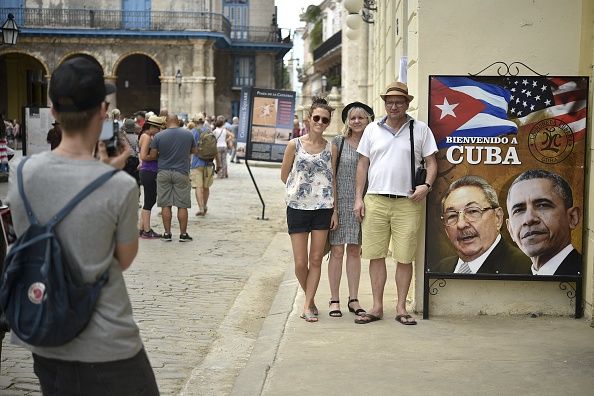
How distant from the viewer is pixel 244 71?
49.5 metres

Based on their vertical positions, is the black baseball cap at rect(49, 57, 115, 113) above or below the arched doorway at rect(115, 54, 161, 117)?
below

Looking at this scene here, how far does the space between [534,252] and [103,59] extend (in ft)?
130

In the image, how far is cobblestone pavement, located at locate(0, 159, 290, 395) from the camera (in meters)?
6.25

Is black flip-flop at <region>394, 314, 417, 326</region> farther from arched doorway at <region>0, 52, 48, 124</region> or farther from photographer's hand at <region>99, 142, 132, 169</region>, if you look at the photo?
arched doorway at <region>0, 52, 48, 124</region>

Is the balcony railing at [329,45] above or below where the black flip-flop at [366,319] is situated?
above

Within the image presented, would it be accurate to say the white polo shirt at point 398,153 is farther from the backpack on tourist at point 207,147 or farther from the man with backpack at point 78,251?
the backpack on tourist at point 207,147

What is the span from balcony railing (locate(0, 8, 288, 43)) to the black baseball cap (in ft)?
137

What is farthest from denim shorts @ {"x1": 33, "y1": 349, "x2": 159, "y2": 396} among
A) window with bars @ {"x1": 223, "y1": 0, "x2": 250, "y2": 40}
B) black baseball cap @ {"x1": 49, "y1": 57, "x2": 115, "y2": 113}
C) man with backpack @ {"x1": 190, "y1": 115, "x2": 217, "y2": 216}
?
window with bars @ {"x1": 223, "y1": 0, "x2": 250, "y2": 40}

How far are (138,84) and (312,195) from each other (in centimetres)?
4234

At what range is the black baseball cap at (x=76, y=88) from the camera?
3.16m

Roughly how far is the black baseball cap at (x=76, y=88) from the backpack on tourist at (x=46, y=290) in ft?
0.90

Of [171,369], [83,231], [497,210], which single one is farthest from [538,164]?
[83,231]

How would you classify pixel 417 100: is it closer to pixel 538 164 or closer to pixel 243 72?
pixel 538 164

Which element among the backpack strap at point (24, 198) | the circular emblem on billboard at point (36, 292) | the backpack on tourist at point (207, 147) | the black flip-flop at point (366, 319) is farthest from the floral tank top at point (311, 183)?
the backpack on tourist at point (207, 147)
